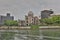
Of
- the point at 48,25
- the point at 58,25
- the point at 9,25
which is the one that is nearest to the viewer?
the point at 58,25

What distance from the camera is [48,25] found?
14338 centimetres

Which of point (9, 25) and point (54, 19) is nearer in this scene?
point (54, 19)

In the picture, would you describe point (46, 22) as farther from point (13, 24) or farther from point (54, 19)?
point (13, 24)

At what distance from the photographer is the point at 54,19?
14438cm

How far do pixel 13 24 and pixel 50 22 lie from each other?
35.7 m

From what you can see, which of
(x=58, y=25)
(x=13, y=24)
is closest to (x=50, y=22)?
(x=58, y=25)

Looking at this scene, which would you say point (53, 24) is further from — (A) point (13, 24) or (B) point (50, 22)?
(A) point (13, 24)

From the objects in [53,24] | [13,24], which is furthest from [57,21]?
[13,24]

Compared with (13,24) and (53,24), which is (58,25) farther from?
(13,24)

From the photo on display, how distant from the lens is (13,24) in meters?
172

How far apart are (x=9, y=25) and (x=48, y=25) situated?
38095 mm

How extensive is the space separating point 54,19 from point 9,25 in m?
Answer: 40.1

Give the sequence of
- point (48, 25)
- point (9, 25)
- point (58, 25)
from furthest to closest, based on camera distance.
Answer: point (9, 25) < point (48, 25) < point (58, 25)

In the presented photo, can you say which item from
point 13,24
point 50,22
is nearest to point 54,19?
point 50,22
